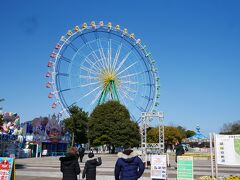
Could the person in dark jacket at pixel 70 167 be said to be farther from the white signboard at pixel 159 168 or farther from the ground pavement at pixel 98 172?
the ground pavement at pixel 98 172

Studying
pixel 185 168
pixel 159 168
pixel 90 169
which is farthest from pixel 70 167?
pixel 185 168

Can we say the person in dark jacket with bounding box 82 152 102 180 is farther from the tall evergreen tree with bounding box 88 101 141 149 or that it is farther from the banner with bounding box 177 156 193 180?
the tall evergreen tree with bounding box 88 101 141 149

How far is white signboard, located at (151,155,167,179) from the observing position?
39.7ft

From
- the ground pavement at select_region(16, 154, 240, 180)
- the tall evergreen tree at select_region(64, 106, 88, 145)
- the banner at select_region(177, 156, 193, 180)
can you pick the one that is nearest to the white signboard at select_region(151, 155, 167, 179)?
the banner at select_region(177, 156, 193, 180)

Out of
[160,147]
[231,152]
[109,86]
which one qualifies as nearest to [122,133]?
[109,86]

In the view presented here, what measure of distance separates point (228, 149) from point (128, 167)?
5208 millimetres

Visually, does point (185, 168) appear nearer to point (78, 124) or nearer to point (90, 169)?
point (90, 169)

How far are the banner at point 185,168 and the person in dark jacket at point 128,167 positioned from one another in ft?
16.3

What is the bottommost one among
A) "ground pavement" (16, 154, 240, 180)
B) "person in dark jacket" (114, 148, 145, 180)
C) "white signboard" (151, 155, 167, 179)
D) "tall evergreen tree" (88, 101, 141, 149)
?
"ground pavement" (16, 154, 240, 180)

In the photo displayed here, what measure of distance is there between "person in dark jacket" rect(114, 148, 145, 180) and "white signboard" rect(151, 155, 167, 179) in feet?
16.2

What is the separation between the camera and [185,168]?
11938mm

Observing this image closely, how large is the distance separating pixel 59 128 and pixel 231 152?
42.3m

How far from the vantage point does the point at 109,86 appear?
4806 centimetres

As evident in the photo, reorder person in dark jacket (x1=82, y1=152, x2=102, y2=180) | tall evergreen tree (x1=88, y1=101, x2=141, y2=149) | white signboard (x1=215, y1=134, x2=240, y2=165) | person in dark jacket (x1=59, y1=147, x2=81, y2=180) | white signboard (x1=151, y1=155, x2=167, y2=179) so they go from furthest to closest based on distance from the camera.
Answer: tall evergreen tree (x1=88, y1=101, x2=141, y2=149) → white signboard (x1=151, y1=155, x2=167, y2=179) → white signboard (x1=215, y1=134, x2=240, y2=165) → person in dark jacket (x1=82, y1=152, x2=102, y2=180) → person in dark jacket (x1=59, y1=147, x2=81, y2=180)
